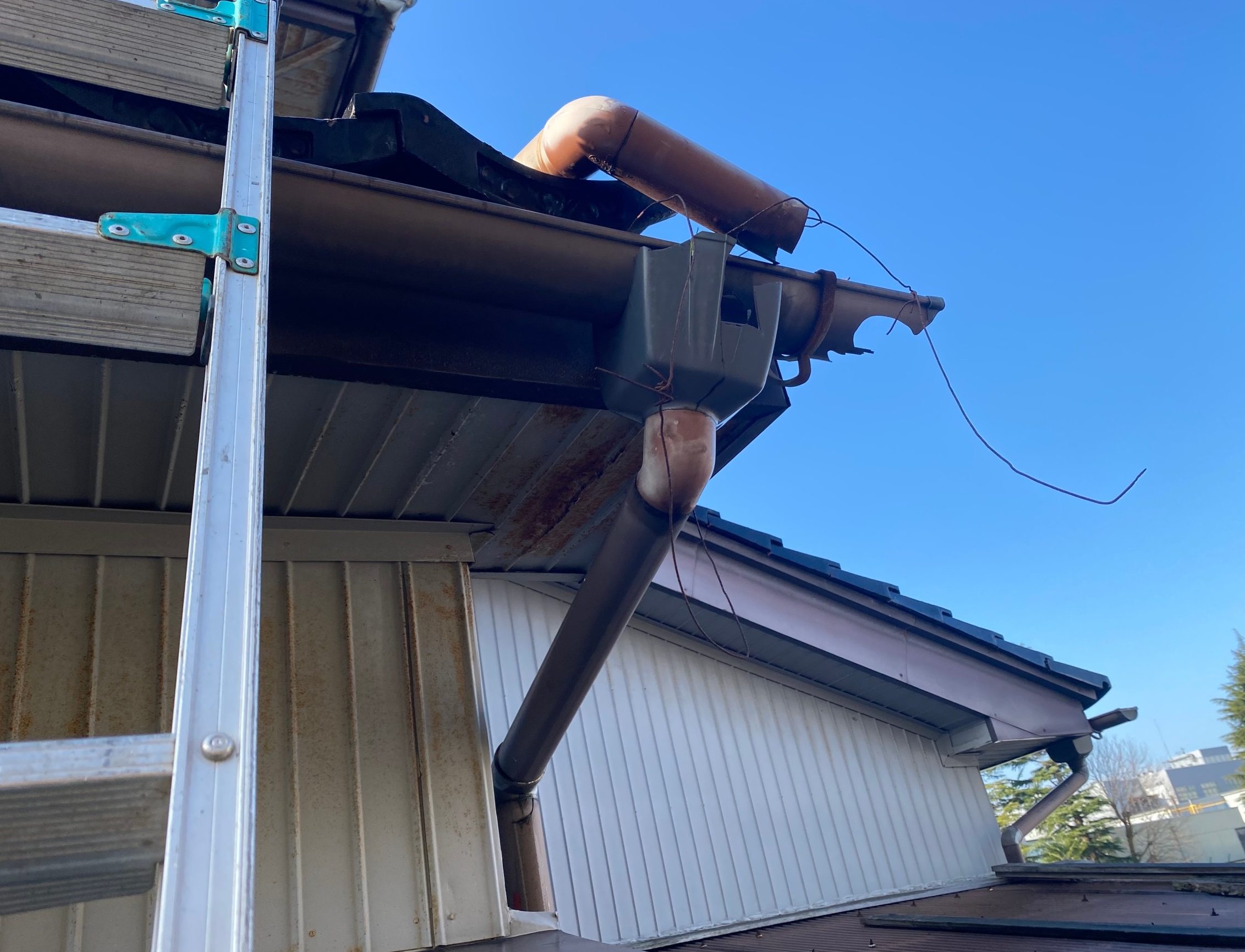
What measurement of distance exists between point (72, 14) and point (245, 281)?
2.28 feet

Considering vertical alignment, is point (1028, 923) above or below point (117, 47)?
below

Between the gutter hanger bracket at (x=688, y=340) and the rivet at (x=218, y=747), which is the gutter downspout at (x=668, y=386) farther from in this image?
the rivet at (x=218, y=747)

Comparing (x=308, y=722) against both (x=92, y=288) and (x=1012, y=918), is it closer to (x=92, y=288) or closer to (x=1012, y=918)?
(x=92, y=288)

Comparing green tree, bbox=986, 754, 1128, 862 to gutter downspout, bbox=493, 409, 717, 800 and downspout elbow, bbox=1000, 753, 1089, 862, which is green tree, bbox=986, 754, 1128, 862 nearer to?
downspout elbow, bbox=1000, 753, 1089, 862

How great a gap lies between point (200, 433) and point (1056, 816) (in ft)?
53.4

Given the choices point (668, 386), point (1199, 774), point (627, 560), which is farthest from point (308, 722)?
point (1199, 774)

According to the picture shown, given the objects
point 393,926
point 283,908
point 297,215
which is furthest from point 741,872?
point 297,215

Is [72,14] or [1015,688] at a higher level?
[72,14]

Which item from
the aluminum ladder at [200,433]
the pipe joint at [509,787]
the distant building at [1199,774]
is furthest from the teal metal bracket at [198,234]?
the distant building at [1199,774]

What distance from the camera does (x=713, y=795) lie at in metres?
4.58

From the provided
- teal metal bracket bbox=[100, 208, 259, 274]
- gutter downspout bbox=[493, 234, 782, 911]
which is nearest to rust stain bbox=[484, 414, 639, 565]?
gutter downspout bbox=[493, 234, 782, 911]

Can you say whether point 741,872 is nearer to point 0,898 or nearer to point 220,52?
point 0,898

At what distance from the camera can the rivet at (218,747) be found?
848mm

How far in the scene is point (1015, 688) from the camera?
5699 millimetres
